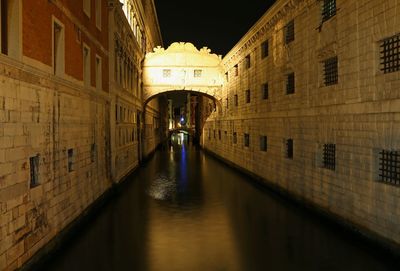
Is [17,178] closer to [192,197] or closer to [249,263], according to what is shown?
[249,263]

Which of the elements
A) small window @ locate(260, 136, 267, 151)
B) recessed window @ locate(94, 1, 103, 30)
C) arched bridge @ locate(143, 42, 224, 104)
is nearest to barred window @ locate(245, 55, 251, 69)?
small window @ locate(260, 136, 267, 151)

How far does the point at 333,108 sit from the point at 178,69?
23616mm

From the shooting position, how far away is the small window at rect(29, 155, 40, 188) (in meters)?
9.19

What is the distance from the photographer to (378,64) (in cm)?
1047

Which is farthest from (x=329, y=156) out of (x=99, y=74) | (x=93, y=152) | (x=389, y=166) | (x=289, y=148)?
(x=99, y=74)

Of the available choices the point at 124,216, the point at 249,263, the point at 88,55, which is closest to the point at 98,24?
the point at 88,55

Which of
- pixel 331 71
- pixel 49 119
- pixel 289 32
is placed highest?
pixel 289 32

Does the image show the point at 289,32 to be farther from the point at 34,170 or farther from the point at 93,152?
the point at 34,170

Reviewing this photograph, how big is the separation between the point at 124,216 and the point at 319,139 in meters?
7.32

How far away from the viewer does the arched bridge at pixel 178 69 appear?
35.2 meters

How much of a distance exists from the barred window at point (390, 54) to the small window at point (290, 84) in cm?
739

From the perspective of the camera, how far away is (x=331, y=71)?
13547mm

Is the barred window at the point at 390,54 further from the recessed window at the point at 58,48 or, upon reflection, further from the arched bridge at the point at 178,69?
the arched bridge at the point at 178,69

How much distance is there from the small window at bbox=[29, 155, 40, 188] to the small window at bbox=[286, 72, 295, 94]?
11557 millimetres
